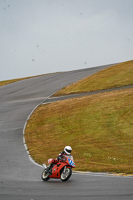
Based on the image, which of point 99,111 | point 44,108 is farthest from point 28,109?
point 99,111

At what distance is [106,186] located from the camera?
1091 cm

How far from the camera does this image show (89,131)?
28.0 m

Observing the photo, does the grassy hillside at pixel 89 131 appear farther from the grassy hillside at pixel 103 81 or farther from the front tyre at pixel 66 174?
the grassy hillside at pixel 103 81

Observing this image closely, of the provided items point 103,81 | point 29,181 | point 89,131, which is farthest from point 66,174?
point 103,81

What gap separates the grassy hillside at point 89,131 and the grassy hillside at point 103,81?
18.8ft

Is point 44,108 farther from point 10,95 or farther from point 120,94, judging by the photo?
point 10,95

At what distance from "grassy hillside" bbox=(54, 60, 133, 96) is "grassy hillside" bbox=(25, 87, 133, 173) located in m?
5.74

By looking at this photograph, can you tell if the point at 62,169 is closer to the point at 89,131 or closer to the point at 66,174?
the point at 66,174

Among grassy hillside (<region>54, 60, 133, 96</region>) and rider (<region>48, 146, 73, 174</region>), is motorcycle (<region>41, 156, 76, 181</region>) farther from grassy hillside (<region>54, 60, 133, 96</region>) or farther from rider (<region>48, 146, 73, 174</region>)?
grassy hillside (<region>54, 60, 133, 96</region>)

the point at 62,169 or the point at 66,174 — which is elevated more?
the point at 62,169

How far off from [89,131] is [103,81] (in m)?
21.5

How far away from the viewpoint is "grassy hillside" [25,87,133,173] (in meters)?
20.4

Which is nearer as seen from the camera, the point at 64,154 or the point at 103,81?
the point at 64,154

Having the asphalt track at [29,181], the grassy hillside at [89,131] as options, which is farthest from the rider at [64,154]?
the grassy hillside at [89,131]
